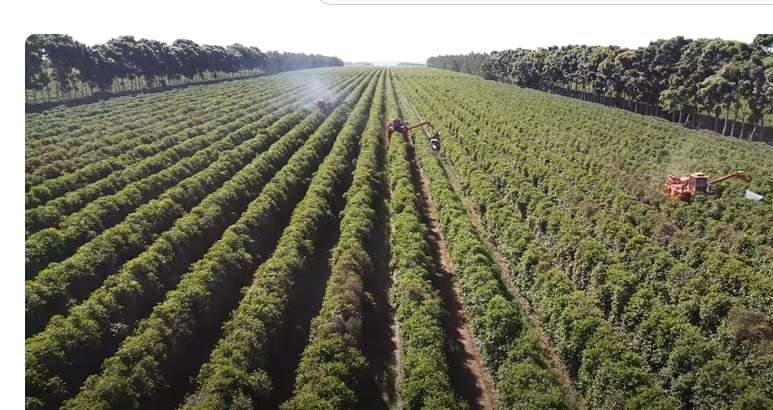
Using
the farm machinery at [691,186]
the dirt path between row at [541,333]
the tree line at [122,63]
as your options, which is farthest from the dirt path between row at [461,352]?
the tree line at [122,63]

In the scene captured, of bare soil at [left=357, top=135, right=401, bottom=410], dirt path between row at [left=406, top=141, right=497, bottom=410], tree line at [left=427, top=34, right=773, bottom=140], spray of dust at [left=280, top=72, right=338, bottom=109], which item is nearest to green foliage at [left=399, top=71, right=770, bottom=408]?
dirt path between row at [left=406, top=141, right=497, bottom=410]

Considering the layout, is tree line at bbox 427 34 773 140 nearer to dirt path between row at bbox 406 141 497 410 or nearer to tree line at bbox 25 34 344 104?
dirt path between row at bbox 406 141 497 410

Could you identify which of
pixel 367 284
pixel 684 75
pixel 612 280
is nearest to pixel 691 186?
pixel 612 280

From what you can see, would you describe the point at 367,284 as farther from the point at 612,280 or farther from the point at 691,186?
the point at 691,186

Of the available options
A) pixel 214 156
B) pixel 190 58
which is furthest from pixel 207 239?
pixel 190 58

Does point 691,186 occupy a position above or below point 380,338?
above

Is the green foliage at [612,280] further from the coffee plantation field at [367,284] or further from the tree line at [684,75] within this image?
the tree line at [684,75]
